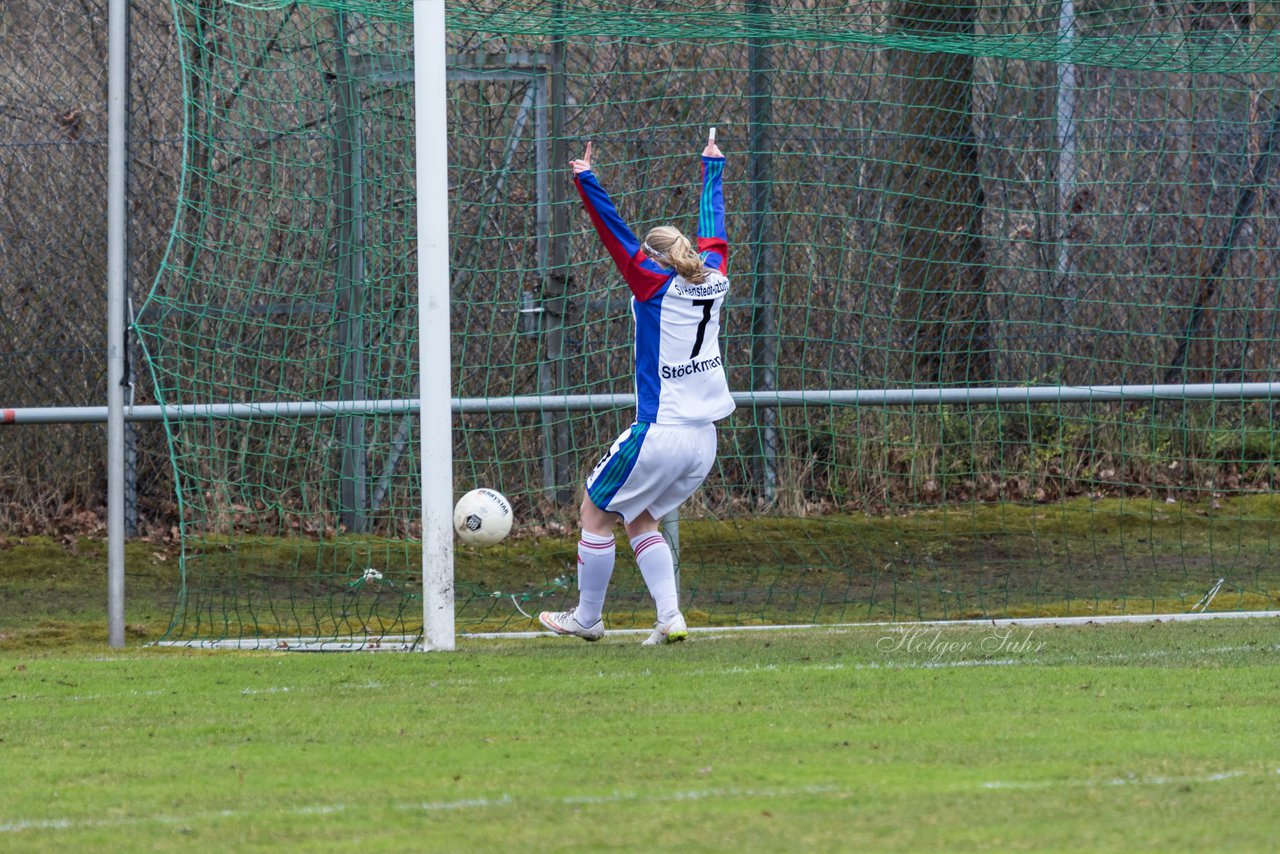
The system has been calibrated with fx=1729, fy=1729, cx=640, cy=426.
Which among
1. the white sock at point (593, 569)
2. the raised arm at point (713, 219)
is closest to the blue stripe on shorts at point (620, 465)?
the white sock at point (593, 569)

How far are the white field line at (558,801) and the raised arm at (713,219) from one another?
4.00 metres

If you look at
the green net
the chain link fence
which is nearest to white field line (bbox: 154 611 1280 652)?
the green net

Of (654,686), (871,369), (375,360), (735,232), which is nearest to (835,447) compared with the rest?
(871,369)

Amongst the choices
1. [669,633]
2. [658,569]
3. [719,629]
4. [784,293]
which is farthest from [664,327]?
[784,293]

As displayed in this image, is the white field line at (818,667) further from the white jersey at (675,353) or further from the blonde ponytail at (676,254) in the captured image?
the blonde ponytail at (676,254)

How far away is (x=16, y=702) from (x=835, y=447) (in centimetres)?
621

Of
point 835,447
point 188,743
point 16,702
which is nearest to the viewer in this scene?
point 188,743

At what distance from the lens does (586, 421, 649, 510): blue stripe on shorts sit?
25.2ft

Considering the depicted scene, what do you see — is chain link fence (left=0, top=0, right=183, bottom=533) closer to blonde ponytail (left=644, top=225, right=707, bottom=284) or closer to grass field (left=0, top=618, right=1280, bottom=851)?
grass field (left=0, top=618, right=1280, bottom=851)

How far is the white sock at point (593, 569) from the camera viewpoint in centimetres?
773

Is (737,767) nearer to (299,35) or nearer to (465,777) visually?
(465,777)

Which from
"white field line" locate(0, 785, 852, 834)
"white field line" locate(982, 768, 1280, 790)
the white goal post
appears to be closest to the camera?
"white field line" locate(0, 785, 852, 834)

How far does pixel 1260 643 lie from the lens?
7387 millimetres

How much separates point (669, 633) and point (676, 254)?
169cm
